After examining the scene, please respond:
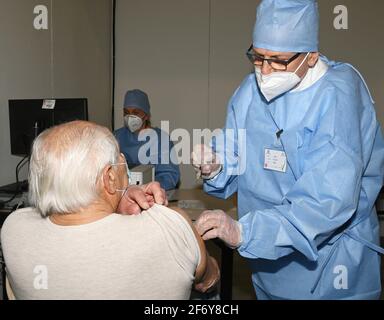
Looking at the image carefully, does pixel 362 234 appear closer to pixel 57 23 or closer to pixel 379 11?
pixel 57 23

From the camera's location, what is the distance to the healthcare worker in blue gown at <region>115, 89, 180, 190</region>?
315 cm

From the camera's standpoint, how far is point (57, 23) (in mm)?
2832

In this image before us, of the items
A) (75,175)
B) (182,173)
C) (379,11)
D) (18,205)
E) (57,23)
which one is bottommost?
(182,173)

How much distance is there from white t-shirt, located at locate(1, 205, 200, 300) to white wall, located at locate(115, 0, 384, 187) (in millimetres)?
3291

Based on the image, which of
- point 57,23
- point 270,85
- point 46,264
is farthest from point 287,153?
point 57,23

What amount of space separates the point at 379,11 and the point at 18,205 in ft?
12.4

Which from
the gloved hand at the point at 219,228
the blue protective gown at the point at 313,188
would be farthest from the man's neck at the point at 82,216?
the blue protective gown at the point at 313,188

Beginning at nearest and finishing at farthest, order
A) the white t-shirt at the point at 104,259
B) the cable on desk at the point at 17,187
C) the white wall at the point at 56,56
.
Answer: the white t-shirt at the point at 104,259, the cable on desk at the point at 17,187, the white wall at the point at 56,56

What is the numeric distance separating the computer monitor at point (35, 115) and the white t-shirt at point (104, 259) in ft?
3.81

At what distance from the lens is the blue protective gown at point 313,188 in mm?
1102

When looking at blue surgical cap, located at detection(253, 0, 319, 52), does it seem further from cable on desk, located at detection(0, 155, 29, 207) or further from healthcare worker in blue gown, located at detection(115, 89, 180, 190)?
healthcare worker in blue gown, located at detection(115, 89, 180, 190)

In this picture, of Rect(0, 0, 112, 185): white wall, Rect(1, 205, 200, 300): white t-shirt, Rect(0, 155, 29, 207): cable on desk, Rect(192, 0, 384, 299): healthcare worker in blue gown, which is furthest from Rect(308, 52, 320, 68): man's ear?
Rect(0, 0, 112, 185): white wall

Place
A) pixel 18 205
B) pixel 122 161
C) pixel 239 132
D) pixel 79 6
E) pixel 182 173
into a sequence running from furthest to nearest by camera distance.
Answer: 1. pixel 182 173
2. pixel 79 6
3. pixel 18 205
4. pixel 239 132
5. pixel 122 161

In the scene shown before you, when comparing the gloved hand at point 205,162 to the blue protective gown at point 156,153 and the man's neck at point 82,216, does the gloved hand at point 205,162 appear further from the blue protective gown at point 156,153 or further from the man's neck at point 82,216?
the blue protective gown at point 156,153
